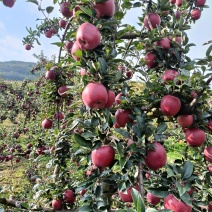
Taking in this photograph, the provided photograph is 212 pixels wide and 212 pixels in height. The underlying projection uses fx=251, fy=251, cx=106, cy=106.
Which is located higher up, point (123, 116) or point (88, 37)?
point (88, 37)

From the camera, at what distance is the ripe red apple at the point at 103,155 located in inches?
47.3

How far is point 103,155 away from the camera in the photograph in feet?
3.93

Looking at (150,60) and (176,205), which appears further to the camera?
(150,60)

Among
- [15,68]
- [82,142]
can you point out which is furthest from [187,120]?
[15,68]

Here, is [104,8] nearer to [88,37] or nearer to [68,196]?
[88,37]

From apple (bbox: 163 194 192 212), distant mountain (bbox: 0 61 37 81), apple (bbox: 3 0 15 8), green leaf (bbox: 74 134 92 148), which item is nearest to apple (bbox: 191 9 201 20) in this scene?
apple (bbox: 3 0 15 8)

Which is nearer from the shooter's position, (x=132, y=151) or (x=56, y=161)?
(x=132, y=151)

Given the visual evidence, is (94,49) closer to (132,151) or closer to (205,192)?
(132,151)

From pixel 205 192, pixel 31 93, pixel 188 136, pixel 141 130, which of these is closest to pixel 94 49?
pixel 141 130

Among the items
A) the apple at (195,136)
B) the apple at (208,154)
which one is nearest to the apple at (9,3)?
the apple at (195,136)

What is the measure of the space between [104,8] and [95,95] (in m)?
0.50

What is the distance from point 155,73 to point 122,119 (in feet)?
1.94

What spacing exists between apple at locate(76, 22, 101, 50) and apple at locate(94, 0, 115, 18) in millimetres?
107

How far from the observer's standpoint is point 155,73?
1859 millimetres
